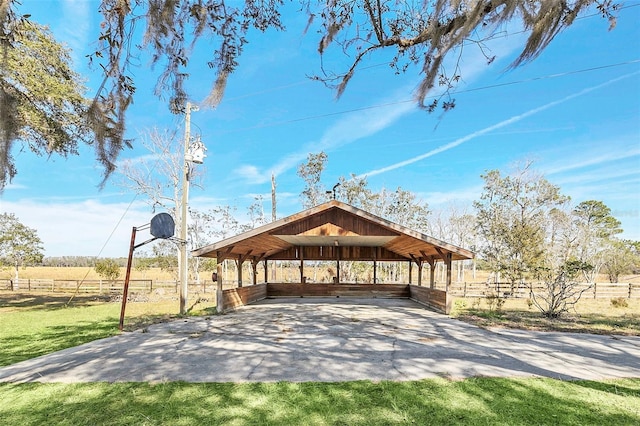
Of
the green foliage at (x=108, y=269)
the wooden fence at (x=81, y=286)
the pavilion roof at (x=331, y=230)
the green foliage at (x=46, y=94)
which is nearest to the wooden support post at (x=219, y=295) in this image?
the pavilion roof at (x=331, y=230)

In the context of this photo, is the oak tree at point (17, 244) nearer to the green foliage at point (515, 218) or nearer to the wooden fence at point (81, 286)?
the wooden fence at point (81, 286)

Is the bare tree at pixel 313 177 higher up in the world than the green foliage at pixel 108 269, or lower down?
higher up

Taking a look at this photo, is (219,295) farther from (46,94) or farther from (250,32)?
(250,32)

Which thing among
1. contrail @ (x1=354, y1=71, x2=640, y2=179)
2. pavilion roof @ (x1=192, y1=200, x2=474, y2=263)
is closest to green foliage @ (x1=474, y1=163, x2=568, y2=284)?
contrail @ (x1=354, y1=71, x2=640, y2=179)

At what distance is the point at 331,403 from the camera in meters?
3.23

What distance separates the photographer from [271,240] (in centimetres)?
1154

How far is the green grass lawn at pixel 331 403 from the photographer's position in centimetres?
290

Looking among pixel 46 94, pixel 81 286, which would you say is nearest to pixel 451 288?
pixel 46 94

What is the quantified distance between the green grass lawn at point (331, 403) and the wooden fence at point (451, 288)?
1049 cm

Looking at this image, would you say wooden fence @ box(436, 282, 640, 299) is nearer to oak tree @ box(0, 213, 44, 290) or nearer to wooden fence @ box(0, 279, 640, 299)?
wooden fence @ box(0, 279, 640, 299)

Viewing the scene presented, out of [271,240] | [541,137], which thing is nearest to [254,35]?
[271,240]

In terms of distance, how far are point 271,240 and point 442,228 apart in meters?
26.6

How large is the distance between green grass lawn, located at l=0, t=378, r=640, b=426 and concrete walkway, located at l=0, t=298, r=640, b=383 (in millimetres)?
305

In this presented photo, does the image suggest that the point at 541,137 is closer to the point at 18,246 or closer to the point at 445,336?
the point at 445,336
